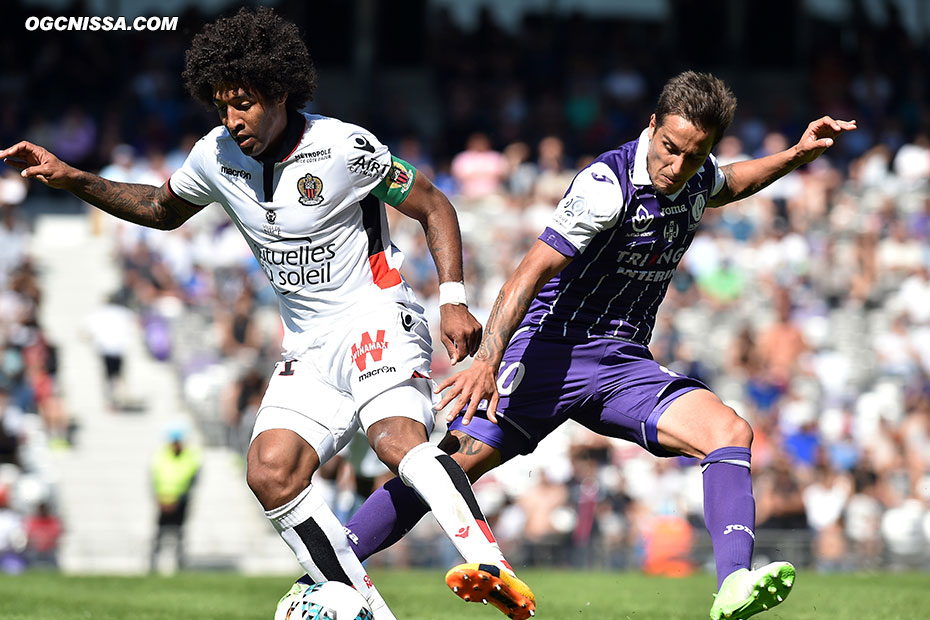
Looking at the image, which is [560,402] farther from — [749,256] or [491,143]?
[491,143]

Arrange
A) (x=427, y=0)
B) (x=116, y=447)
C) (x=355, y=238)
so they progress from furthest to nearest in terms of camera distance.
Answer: (x=427, y=0) < (x=116, y=447) < (x=355, y=238)

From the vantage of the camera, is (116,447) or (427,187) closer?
(427,187)

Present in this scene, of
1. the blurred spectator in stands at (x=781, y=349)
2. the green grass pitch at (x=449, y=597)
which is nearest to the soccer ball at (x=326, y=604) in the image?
the green grass pitch at (x=449, y=597)

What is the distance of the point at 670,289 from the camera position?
18.0 metres

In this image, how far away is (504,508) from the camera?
1493 cm

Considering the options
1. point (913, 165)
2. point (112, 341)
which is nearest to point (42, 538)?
point (112, 341)

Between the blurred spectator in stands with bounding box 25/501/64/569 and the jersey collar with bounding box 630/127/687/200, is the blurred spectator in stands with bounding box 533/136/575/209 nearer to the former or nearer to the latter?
the blurred spectator in stands with bounding box 25/501/64/569

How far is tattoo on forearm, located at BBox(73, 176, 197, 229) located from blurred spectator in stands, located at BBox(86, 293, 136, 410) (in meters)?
11.5

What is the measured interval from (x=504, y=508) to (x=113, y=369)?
18.9 feet

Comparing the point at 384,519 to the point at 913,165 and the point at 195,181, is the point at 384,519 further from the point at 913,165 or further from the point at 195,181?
the point at 913,165

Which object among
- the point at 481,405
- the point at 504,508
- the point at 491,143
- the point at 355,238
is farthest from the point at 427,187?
the point at 491,143

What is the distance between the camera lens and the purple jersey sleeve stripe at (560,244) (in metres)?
5.81

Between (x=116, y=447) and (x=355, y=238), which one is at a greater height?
(x=355, y=238)

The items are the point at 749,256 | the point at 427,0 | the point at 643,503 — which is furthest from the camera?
the point at 427,0
